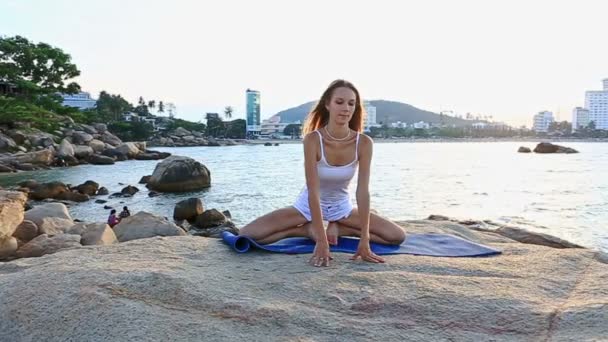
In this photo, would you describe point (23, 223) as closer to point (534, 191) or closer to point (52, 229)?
point (52, 229)

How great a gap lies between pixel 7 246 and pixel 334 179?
16.4ft

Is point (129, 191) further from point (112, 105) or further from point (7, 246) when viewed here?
point (112, 105)

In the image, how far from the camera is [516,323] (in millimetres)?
2434

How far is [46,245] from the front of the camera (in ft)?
21.1

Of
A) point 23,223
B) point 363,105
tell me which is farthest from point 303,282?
point 23,223

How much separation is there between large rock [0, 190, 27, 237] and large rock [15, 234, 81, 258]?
1.81 ft

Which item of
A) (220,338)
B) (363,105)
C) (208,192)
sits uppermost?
(363,105)

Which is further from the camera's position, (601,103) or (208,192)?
(601,103)

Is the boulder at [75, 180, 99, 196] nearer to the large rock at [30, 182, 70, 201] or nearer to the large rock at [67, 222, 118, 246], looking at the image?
the large rock at [30, 182, 70, 201]

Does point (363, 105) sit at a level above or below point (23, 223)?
above

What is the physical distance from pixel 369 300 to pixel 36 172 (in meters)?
25.7

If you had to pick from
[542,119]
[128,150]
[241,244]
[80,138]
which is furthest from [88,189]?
[542,119]

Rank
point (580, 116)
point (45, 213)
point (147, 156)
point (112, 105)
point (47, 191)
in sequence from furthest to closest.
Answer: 1. point (580, 116)
2. point (112, 105)
3. point (147, 156)
4. point (47, 191)
5. point (45, 213)

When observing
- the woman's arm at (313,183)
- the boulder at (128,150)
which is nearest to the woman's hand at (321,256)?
the woman's arm at (313,183)
